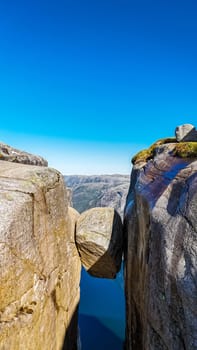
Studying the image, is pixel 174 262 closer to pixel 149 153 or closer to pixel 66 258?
pixel 66 258

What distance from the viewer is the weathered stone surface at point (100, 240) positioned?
13.8 m

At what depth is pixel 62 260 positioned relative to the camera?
439 inches

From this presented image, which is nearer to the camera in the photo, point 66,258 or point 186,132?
point 66,258

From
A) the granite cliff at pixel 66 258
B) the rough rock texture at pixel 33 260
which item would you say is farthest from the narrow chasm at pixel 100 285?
the rough rock texture at pixel 33 260

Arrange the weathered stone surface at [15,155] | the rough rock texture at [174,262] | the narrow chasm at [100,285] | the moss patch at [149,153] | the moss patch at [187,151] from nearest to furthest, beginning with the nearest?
the rough rock texture at [174,262], the moss patch at [187,151], the narrow chasm at [100,285], the weathered stone surface at [15,155], the moss patch at [149,153]

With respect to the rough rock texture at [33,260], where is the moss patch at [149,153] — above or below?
above

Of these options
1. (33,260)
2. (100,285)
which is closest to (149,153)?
(33,260)

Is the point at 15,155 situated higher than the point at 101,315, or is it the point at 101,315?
the point at 15,155

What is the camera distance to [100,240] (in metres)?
13.8

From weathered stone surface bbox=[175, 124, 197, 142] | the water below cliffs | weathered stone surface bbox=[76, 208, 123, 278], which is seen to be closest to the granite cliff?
weathered stone surface bbox=[175, 124, 197, 142]

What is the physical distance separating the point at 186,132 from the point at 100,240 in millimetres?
7684

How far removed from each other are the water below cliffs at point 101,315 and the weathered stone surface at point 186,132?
27.0 metres

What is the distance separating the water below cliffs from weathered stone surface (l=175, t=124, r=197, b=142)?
88.5 feet

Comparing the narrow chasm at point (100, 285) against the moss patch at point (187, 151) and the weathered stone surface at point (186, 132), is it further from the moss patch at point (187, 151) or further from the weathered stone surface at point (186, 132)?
the moss patch at point (187, 151)
